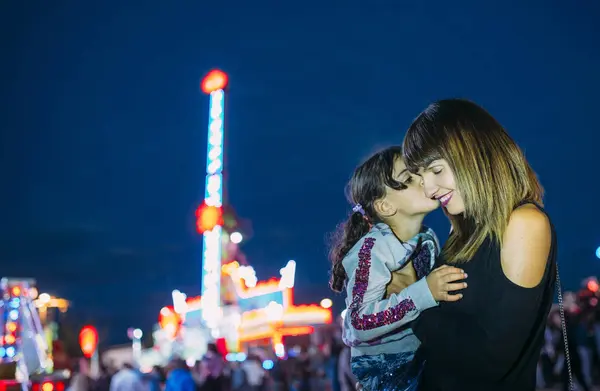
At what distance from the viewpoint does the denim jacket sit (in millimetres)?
2205

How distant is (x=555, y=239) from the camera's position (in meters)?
1.86

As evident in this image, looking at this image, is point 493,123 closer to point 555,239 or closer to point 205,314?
point 555,239

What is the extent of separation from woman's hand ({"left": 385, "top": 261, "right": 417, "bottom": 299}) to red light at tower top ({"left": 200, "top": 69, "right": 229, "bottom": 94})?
143 feet

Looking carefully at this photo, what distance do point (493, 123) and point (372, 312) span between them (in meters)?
0.84

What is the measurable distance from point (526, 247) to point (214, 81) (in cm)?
4513

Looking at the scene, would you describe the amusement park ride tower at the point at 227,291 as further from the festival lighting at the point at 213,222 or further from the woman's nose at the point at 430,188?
the woman's nose at the point at 430,188

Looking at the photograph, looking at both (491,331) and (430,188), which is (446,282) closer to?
(491,331)

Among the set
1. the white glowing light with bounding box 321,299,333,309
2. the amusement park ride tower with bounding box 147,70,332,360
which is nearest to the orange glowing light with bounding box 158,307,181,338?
the amusement park ride tower with bounding box 147,70,332,360

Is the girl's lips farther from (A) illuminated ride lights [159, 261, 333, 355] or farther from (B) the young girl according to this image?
(A) illuminated ride lights [159, 261, 333, 355]

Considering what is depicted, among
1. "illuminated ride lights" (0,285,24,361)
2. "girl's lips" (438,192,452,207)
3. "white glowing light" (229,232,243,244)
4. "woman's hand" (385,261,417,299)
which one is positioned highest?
"white glowing light" (229,232,243,244)

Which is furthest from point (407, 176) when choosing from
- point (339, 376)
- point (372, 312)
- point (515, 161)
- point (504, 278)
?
point (339, 376)

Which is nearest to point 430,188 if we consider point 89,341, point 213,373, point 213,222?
point 213,373

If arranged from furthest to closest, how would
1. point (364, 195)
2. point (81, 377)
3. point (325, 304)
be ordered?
point (325, 304), point (81, 377), point (364, 195)

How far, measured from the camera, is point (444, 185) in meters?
2.02
